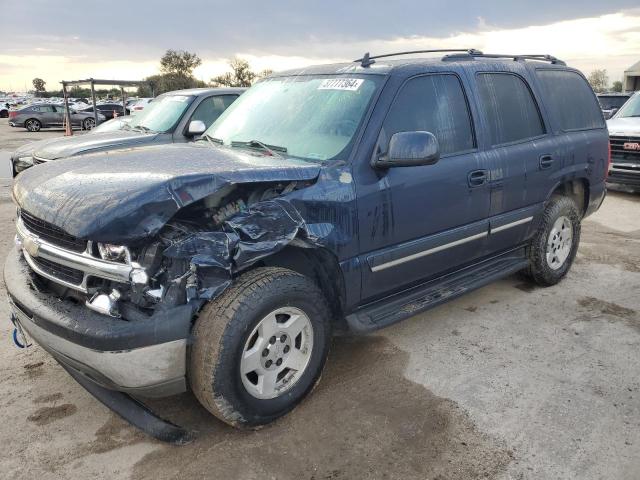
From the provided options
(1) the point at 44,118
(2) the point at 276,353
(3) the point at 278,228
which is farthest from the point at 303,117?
(1) the point at 44,118

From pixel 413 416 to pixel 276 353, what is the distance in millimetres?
865

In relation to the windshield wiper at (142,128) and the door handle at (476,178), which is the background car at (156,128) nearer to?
the windshield wiper at (142,128)

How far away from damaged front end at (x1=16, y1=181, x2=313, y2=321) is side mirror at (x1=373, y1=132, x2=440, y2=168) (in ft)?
2.20

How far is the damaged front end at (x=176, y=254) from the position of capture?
2518 mm

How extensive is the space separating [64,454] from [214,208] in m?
1.46

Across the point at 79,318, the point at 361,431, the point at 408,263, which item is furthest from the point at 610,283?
the point at 79,318

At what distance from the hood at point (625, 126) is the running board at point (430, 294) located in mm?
6092

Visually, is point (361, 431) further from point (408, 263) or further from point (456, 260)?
point (456, 260)

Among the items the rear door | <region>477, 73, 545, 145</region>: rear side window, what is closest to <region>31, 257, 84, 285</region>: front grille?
the rear door

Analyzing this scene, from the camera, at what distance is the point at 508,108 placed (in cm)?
430

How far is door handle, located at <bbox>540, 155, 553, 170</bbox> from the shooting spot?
A: 4.48 meters

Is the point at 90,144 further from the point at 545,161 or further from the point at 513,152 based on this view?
the point at 545,161

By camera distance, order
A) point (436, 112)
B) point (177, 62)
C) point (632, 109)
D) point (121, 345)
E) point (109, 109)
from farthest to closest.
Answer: point (177, 62)
point (109, 109)
point (632, 109)
point (436, 112)
point (121, 345)

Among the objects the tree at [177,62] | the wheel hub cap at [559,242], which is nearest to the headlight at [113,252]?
the wheel hub cap at [559,242]
